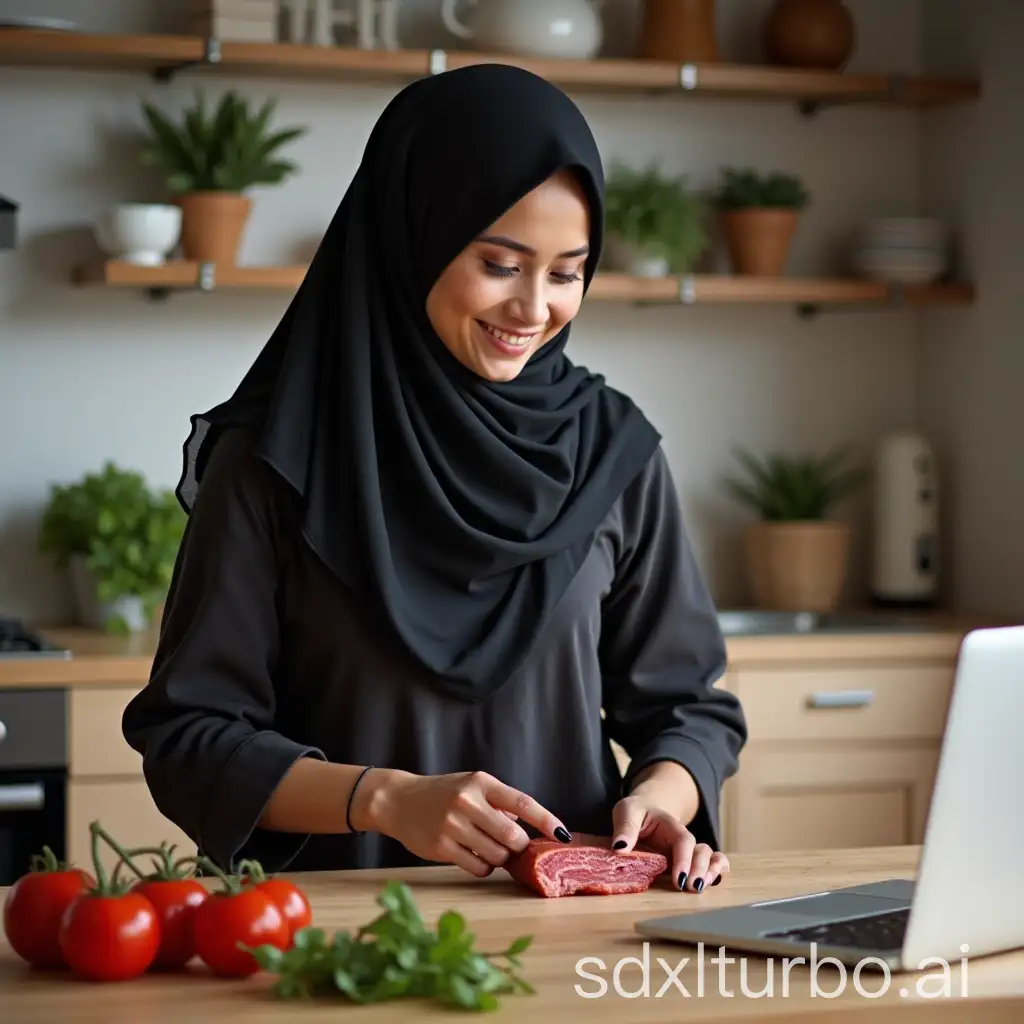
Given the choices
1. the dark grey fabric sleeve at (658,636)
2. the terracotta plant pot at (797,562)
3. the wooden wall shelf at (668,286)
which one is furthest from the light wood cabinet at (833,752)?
the dark grey fabric sleeve at (658,636)

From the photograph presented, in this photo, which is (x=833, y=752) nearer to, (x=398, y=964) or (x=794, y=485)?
(x=794, y=485)

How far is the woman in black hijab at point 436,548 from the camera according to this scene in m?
1.72

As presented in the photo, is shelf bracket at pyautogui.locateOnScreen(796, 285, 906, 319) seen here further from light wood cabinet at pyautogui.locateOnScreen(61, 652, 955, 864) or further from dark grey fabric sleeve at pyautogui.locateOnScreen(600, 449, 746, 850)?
dark grey fabric sleeve at pyautogui.locateOnScreen(600, 449, 746, 850)

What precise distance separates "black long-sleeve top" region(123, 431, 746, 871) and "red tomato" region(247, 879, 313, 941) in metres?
0.36

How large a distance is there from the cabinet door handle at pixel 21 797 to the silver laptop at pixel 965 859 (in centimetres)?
191

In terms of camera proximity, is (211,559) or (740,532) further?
(740,532)

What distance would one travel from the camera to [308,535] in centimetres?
174

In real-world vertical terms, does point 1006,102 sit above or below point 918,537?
above

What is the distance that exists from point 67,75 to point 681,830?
2514mm

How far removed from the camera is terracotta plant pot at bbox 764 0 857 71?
3.81m

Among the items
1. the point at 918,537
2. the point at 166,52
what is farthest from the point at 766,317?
the point at 166,52

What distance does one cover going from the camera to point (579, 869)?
151 cm

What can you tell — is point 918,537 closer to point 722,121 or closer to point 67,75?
point 722,121

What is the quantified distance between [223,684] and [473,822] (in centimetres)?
32
